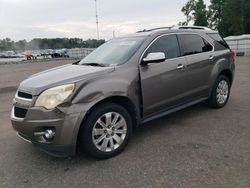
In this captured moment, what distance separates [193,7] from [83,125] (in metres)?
73.7

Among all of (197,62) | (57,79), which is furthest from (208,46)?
(57,79)

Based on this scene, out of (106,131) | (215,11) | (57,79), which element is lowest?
(106,131)

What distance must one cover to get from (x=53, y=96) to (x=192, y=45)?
284 centimetres

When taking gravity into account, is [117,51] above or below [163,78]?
above

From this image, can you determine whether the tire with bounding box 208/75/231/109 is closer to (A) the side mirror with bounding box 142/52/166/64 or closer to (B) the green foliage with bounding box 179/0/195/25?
(A) the side mirror with bounding box 142/52/166/64

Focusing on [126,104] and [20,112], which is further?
[126,104]

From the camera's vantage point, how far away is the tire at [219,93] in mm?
5012

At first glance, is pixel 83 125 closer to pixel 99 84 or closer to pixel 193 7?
pixel 99 84

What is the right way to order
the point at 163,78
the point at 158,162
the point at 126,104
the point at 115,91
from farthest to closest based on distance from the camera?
the point at 163,78
the point at 126,104
the point at 115,91
the point at 158,162

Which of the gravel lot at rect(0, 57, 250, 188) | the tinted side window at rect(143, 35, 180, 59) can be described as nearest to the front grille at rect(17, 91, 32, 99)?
the gravel lot at rect(0, 57, 250, 188)

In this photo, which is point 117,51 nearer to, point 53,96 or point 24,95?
point 53,96

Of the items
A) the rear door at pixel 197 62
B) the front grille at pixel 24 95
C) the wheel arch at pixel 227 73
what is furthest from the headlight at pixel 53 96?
the wheel arch at pixel 227 73

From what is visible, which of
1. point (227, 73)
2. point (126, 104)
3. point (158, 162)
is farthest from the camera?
point (227, 73)

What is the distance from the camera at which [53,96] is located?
9.75 ft
